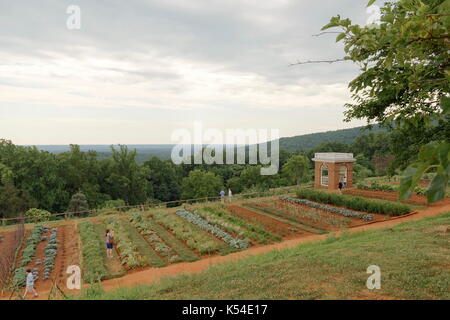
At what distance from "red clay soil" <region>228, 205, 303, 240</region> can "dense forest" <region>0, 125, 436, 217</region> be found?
1813cm

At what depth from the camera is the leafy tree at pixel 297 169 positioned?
164 ft

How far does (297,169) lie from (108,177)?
29704 millimetres

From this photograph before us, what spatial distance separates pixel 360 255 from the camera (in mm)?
6355

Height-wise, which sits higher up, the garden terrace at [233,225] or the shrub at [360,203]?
the shrub at [360,203]

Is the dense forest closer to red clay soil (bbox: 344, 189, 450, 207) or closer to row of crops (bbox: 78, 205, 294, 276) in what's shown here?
red clay soil (bbox: 344, 189, 450, 207)

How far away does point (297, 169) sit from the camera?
50.1m

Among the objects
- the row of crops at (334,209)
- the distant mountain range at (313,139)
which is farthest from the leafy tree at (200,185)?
the distant mountain range at (313,139)

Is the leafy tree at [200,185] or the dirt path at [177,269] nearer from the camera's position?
the dirt path at [177,269]

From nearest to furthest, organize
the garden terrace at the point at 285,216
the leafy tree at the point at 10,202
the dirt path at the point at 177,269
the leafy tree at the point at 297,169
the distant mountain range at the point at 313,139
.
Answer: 1. the dirt path at the point at 177,269
2. the garden terrace at the point at 285,216
3. the leafy tree at the point at 10,202
4. the leafy tree at the point at 297,169
5. the distant mountain range at the point at 313,139

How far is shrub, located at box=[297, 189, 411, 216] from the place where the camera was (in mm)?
15217

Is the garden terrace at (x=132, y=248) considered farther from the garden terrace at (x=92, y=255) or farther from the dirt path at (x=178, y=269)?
the garden terrace at (x=92, y=255)

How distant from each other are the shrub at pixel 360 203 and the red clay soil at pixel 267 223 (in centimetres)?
476

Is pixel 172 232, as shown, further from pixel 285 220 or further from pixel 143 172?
pixel 143 172

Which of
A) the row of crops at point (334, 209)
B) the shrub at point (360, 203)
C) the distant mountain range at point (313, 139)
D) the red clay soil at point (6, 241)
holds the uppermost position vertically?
the distant mountain range at point (313, 139)
